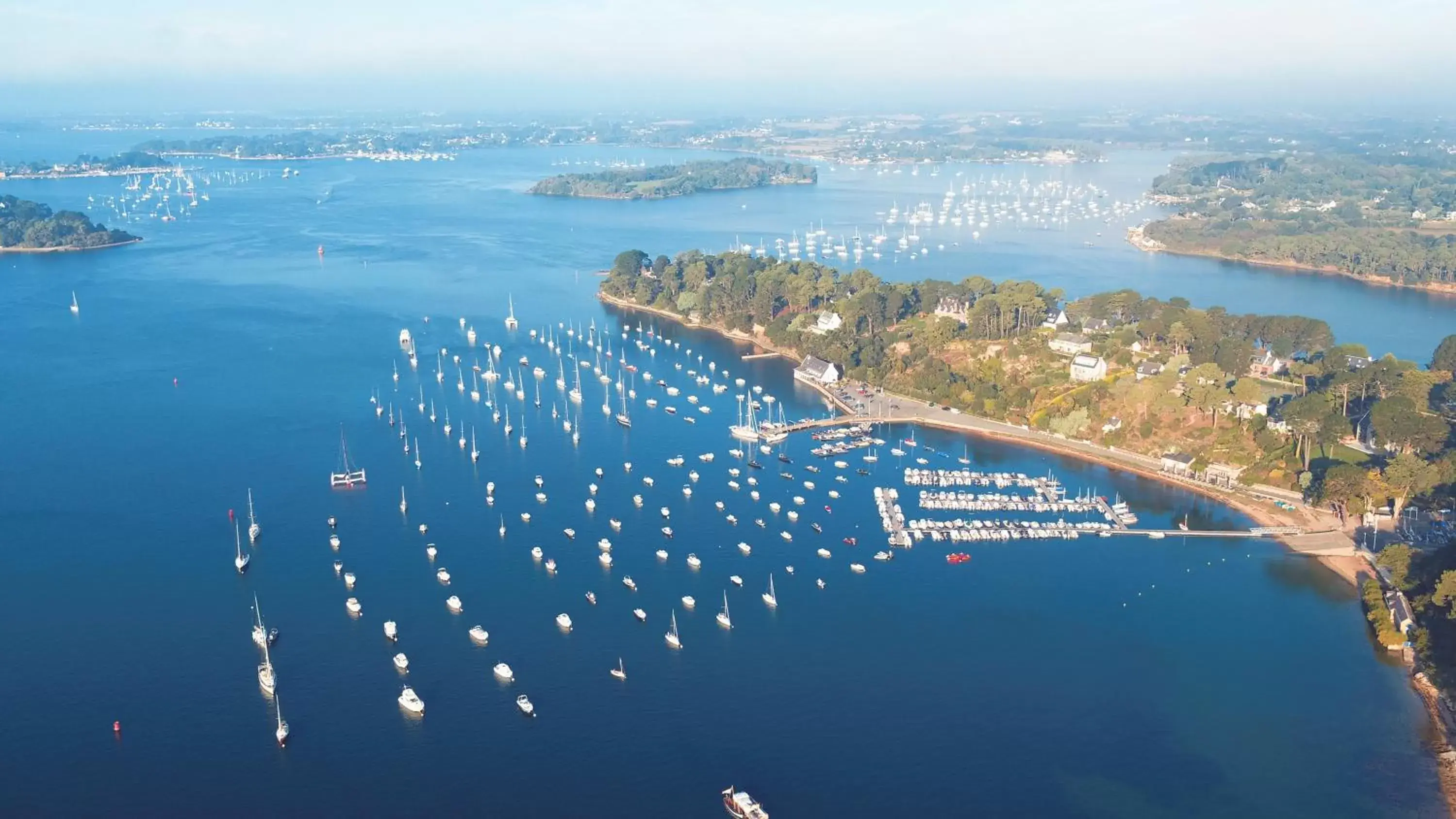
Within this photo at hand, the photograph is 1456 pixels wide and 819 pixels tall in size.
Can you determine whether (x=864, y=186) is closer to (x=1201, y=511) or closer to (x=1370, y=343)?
(x=1370, y=343)

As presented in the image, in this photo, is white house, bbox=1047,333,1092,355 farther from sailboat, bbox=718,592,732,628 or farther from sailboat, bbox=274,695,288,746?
sailboat, bbox=274,695,288,746

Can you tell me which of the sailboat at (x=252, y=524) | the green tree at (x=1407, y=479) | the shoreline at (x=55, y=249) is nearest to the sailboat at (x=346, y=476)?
the sailboat at (x=252, y=524)

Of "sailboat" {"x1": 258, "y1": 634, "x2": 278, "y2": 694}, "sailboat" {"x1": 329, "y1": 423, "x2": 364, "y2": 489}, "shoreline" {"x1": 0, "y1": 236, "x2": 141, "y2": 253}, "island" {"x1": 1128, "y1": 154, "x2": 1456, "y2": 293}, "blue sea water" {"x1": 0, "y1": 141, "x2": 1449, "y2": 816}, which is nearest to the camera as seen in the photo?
"blue sea water" {"x1": 0, "y1": 141, "x2": 1449, "y2": 816}

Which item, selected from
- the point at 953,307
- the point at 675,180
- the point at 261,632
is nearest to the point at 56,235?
the point at 675,180

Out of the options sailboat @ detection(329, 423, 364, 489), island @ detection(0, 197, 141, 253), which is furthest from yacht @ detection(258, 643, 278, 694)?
island @ detection(0, 197, 141, 253)

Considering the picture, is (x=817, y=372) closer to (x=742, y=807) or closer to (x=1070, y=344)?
(x=1070, y=344)

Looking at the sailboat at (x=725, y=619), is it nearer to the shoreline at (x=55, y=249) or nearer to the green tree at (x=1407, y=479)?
the green tree at (x=1407, y=479)

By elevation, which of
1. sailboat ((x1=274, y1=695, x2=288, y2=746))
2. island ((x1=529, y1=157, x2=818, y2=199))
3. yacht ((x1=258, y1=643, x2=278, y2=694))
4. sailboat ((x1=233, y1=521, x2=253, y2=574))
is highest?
island ((x1=529, y1=157, x2=818, y2=199))
